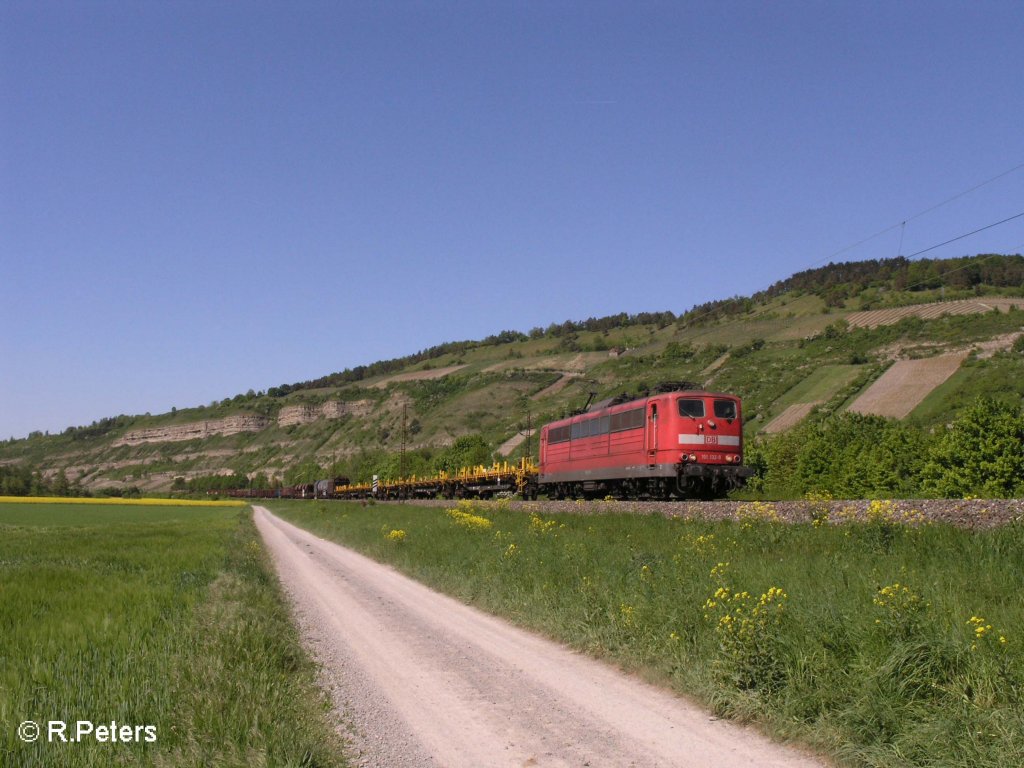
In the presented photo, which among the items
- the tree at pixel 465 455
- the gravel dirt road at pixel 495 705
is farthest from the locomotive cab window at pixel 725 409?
the tree at pixel 465 455

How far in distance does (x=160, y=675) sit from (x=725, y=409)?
26.3 m

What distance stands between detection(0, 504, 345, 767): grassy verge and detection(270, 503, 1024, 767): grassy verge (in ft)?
13.6

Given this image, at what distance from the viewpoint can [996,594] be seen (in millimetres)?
8891

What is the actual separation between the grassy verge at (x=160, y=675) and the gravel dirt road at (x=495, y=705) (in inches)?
25.7

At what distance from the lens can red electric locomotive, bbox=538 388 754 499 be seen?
3020cm

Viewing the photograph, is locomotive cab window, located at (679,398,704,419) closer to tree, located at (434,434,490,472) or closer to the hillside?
the hillside

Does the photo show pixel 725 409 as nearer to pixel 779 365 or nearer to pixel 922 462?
pixel 922 462

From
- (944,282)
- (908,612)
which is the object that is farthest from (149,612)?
(944,282)

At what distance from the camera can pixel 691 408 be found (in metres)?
30.7

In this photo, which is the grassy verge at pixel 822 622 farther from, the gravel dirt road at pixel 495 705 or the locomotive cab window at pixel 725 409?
the locomotive cab window at pixel 725 409

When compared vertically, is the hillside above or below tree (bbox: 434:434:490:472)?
above

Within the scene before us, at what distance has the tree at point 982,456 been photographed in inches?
1698

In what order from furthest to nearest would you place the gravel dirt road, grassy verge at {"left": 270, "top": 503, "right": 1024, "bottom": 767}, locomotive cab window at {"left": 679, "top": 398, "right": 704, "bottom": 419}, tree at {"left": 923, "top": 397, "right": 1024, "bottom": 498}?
tree at {"left": 923, "top": 397, "right": 1024, "bottom": 498} < locomotive cab window at {"left": 679, "top": 398, "right": 704, "bottom": 419} < the gravel dirt road < grassy verge at {"left": 270, "top": 503, "right": 1024, "bottom": 767}

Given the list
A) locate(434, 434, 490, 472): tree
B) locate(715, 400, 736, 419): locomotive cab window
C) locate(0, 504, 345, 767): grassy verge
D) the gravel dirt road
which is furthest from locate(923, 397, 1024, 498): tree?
locate(434, 434, 490, 472): tree
